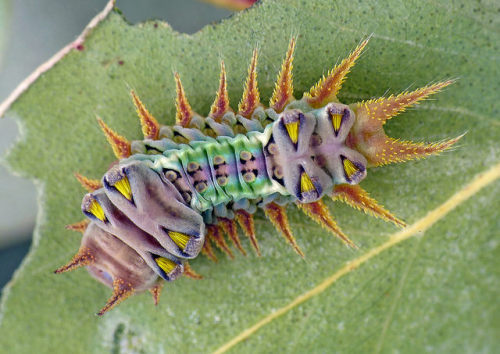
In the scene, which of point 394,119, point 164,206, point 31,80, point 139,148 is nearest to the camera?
point 164,206

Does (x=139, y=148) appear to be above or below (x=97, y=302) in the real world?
above

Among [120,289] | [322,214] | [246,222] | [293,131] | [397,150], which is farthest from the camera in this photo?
[246,222]

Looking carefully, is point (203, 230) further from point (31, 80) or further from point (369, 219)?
point (31, 80)

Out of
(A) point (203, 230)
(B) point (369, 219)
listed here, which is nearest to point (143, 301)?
(A) point (203, 230)

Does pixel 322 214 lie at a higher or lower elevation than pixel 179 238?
lower

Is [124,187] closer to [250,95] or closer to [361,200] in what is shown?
[250,95]

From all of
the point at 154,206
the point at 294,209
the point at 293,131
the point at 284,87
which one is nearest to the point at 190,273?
the point at 154,206

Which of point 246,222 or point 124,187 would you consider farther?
point 246,222

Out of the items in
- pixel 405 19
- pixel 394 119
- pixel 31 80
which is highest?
pixel 31 80
